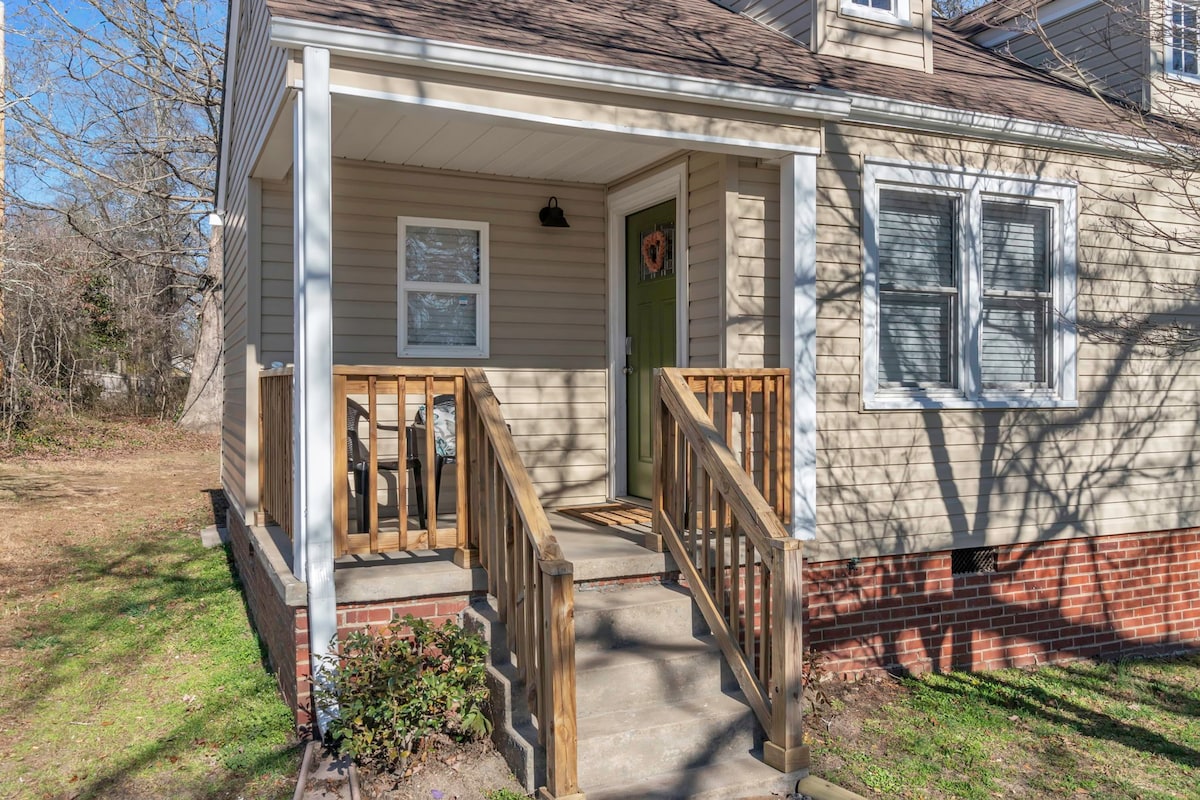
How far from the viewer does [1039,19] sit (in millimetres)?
8758

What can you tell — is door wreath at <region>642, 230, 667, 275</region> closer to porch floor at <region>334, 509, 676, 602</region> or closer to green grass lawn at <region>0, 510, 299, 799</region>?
porch floor at <region>334, 509, 676, 602</region>

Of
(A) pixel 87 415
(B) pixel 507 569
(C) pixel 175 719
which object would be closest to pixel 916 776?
(B) pixel 507 569

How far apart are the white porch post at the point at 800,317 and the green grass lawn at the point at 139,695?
3.12m

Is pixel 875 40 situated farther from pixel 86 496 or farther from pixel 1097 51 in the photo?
pixel 86 496

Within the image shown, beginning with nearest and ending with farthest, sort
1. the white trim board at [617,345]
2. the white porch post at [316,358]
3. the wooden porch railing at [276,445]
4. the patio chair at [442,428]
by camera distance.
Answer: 1. the white porch post at [316,358]
2. the wooden porch railing at [276,445]
3. the patio chair at [442,428]
4. the white trim board at [617,345]

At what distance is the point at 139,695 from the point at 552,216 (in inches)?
162

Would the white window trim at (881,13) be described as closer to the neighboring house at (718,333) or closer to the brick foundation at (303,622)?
the neighboring house at (718,333)

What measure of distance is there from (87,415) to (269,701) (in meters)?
14.7

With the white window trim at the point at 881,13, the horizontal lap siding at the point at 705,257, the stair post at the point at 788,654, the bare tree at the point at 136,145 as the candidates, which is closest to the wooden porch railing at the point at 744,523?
the stair post at the point at 788,654

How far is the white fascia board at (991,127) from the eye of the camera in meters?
5.75

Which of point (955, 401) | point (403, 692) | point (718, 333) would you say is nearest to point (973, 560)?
point (955, 401)

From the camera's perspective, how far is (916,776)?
433 centimetres

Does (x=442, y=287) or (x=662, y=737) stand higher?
(x=442, y=287)

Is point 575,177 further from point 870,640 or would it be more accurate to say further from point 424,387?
point 870,640
